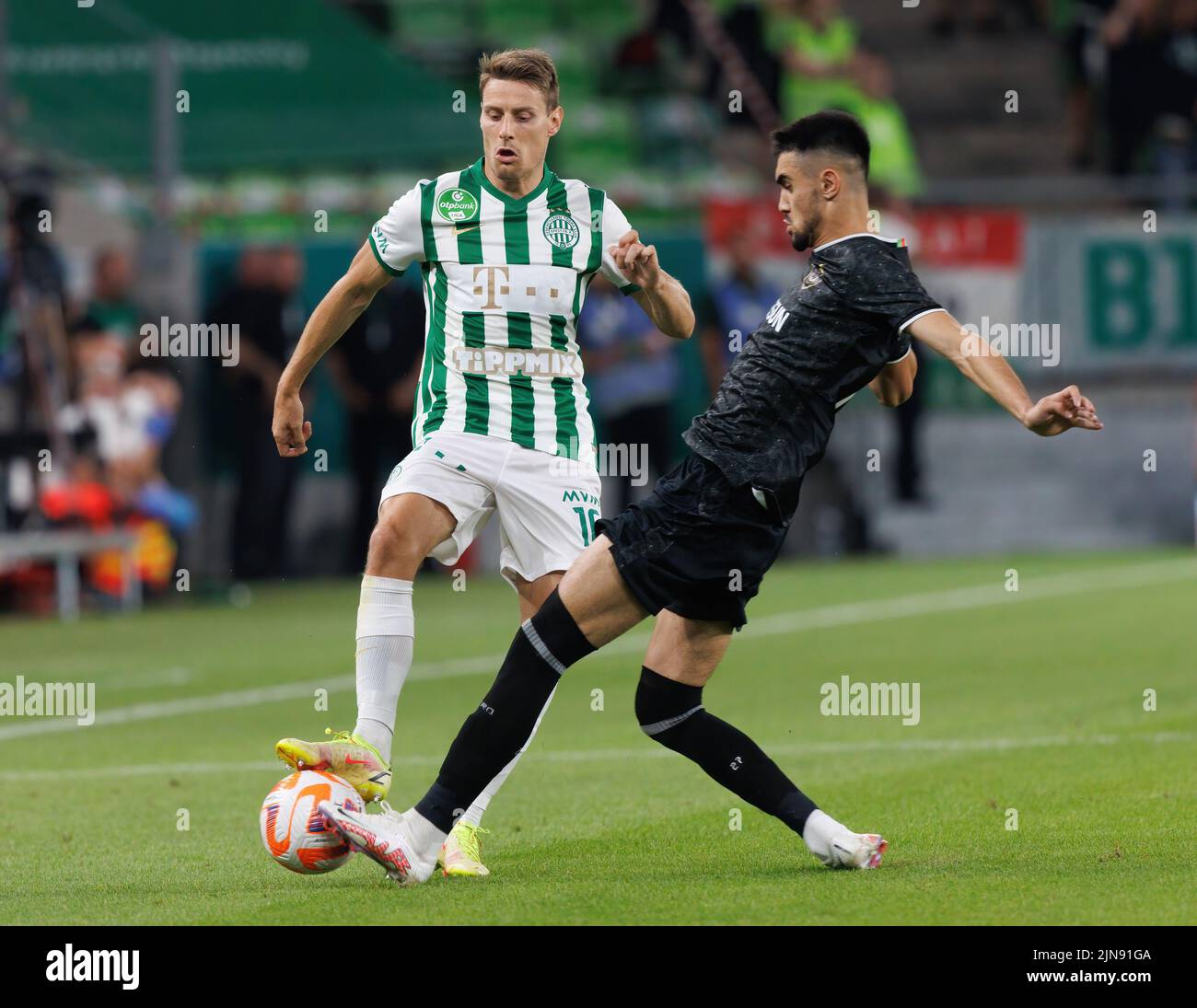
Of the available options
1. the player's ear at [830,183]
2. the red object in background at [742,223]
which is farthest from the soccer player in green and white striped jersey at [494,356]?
the red object in background at [742,223]

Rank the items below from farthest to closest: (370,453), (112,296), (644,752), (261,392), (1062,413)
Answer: (370,453)
(261,392)
(112,296)
(644,752)
(1062,413)

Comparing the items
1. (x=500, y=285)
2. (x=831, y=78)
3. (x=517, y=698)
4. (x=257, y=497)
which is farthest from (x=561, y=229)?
(x=831, y=78)

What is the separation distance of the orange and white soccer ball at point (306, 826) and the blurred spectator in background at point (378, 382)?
1252 cm

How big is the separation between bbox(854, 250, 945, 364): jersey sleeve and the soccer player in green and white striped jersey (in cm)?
73

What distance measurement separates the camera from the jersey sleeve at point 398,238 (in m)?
6.70

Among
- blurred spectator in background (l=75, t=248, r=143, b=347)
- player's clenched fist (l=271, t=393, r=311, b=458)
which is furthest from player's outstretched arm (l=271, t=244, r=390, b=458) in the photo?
blurred spectator in background (l=75, t=248, r=143, b=347)

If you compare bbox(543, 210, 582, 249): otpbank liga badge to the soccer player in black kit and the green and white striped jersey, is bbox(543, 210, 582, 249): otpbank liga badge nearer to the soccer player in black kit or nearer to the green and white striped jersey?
the green and white striped jersey

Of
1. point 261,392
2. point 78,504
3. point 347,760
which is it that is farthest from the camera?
point 261,392

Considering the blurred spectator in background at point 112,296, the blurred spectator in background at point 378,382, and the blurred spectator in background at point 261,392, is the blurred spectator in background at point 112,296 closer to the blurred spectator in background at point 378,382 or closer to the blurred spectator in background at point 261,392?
the blurred spectator in background at point 261,392

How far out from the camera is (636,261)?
20.1ft

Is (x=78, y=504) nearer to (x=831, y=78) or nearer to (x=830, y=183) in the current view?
(x=831, y=78)

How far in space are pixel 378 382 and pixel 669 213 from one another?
3.47 metres
